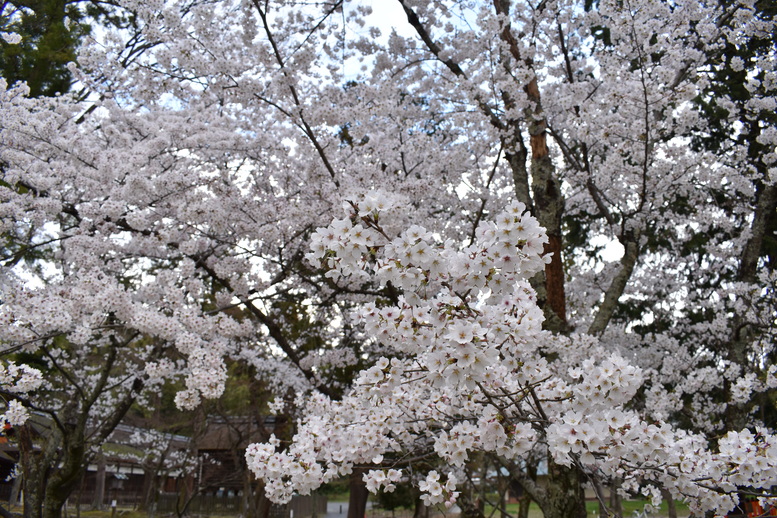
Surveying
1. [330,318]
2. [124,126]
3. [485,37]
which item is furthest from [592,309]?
[124,126]

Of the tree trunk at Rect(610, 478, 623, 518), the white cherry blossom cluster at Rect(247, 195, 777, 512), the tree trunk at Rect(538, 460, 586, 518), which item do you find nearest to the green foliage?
the white cherry blossom cluster at Rect(247, 195, 777, 512)

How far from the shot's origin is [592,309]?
9727mm

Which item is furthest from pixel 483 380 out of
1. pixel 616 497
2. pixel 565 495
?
pixel 616 497

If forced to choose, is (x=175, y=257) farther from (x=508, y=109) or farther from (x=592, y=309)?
(x=592, y=309)

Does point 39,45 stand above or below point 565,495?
above

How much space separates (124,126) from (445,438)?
7.04 metres

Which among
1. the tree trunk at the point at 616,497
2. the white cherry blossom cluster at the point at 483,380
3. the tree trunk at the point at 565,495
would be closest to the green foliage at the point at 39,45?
the white cherry blossom cluster at the point at 483,380

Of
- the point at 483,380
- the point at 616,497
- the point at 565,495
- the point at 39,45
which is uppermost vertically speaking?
the point at 39,45

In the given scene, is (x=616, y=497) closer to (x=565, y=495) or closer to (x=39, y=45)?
(x=565, y=495)

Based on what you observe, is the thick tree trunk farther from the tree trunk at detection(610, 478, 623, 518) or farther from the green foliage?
the green foliage

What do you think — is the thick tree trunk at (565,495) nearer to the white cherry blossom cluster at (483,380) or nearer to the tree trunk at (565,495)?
the tree trunk at (565,495)

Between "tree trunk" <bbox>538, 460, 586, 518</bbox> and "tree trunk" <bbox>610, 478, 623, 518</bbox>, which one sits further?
"tree trunk" <bbox>538, 460, 586, 518</bbox>

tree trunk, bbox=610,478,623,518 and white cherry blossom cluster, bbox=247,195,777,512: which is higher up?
white cherry blossom cluster, bbox=247,195,777,512

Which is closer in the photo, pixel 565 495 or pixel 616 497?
pixel 565 495
